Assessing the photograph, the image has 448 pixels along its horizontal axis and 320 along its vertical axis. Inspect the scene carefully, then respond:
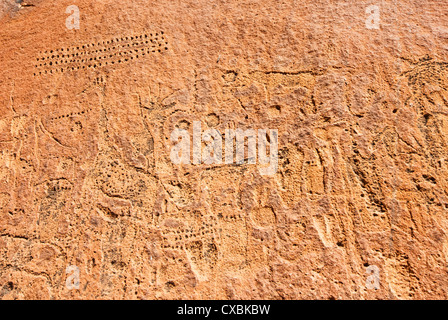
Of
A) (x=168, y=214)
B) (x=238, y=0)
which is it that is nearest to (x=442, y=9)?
(x=238, y=0)

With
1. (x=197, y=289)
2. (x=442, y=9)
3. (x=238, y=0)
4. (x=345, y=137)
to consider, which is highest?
(x=238, y=0)

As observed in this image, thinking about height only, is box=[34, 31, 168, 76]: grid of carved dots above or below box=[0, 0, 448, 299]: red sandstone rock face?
above

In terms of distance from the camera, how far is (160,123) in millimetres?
2547

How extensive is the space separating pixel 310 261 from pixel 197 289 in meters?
0.67

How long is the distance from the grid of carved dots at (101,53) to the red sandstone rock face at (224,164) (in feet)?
0.03

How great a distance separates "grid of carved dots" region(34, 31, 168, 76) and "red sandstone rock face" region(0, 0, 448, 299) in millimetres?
10

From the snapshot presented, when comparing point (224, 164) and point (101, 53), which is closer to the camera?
point (224, 164)

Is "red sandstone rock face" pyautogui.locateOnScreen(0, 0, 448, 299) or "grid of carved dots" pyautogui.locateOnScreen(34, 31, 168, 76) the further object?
"grid of carved dots" pyautogui.locateOnScreen(34, 31, 168, 76)

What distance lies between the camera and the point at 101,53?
271 cm

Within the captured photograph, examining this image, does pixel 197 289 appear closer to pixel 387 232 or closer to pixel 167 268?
pixel 167 268

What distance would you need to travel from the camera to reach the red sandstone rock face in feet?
7.29

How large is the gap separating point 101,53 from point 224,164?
1201mm

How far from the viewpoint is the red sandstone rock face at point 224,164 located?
222cm

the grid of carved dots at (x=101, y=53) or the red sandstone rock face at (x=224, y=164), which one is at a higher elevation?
the grid of carved dots at (x=101, y=53)
